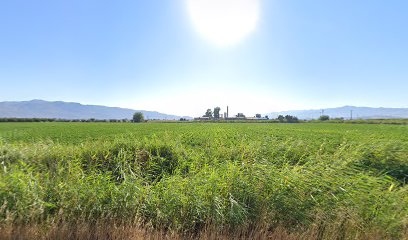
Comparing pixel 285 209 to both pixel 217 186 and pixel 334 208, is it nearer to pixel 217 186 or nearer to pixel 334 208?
pixel 334 208

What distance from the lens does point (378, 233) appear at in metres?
3.43

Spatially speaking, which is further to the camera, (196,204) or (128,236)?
(196,204)

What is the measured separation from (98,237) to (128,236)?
42 centimetres

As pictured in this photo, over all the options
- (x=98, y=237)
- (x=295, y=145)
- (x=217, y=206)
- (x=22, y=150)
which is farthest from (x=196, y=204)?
(x=295, y=145)

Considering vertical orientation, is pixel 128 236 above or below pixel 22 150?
below

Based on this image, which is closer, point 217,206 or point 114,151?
point 217,206

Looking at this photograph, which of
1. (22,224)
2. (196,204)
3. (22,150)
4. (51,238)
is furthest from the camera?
(22,150)

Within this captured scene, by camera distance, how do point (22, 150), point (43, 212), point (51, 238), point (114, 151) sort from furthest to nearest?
point (114, 151) < point (22, 150) < point (43, 212) < point (51, 238)

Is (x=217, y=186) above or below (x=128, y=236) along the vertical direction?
above

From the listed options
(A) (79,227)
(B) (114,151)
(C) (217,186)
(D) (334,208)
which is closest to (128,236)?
(A) (79,227)

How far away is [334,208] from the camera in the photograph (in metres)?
4.06

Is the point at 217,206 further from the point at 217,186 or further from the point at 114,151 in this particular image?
the point at 114,151

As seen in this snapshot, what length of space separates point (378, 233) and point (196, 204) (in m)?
2.74

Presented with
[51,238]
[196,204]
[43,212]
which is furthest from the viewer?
[196,204]
